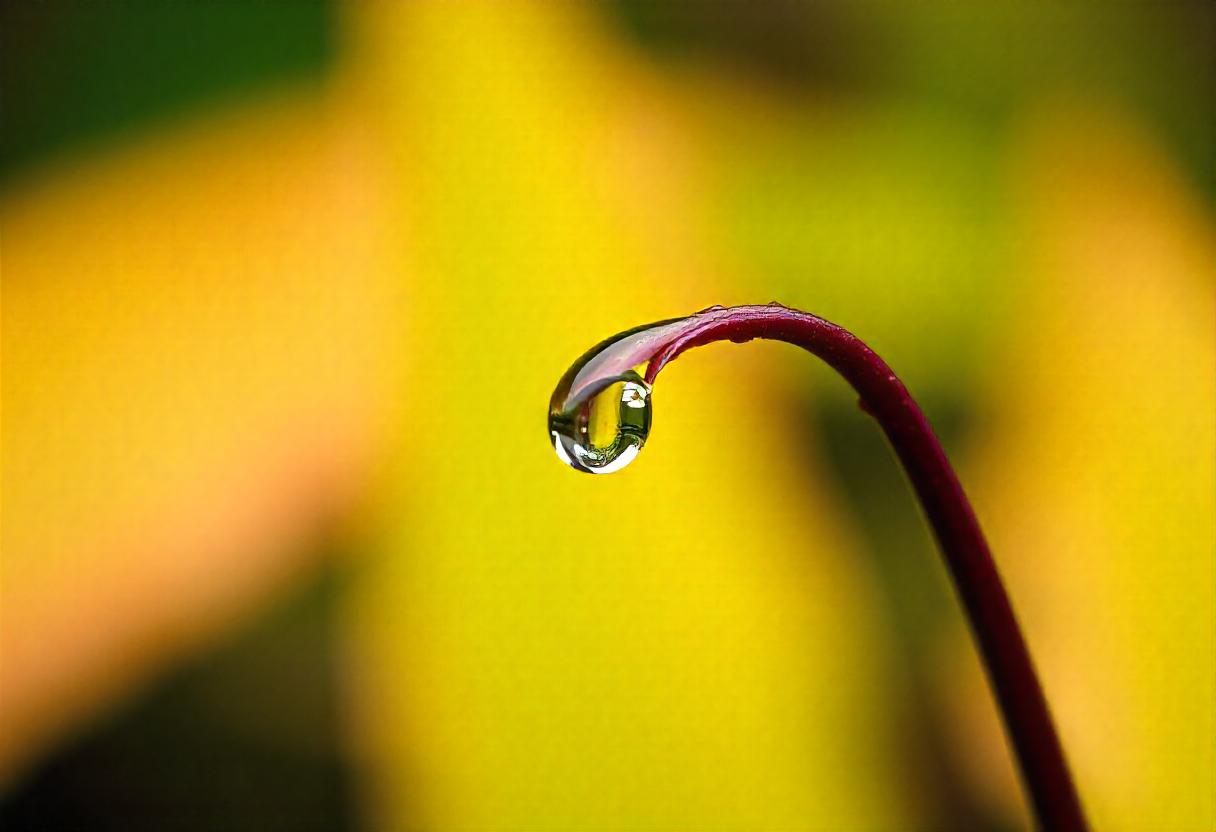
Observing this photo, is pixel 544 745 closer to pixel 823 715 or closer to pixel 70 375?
pixel 823 715

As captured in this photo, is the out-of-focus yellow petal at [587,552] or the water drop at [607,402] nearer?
the water drop at [607,402]

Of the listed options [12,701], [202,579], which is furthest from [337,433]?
[12,701]

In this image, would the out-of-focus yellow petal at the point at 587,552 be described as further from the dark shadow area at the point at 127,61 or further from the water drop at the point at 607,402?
the water drop at the point at 607,402

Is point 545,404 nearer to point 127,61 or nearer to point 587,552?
point 587,552

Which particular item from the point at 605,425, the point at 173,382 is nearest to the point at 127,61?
the point at 173,382

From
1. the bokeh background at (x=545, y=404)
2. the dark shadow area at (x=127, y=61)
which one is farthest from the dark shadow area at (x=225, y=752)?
the dark shadow area at (x=127, y=61)

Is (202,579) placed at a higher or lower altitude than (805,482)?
lower
